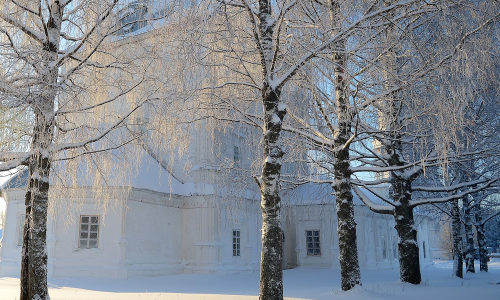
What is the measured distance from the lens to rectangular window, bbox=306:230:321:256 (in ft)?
79.6

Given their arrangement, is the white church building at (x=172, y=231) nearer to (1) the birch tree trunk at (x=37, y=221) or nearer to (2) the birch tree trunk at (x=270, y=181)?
(2) the birch tree trunk at (x=270, y=181)

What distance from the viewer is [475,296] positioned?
32.4ft

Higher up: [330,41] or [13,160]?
[330,41]

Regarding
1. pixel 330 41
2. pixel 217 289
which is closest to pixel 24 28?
pixel 330 41

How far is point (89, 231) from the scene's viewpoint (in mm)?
16688

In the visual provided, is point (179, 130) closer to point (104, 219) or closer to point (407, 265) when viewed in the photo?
point (407, 265)

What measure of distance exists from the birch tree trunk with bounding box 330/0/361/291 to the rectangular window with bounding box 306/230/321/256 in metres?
14.7

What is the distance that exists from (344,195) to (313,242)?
15111 millimetres

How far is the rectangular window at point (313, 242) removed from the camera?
24.3 m

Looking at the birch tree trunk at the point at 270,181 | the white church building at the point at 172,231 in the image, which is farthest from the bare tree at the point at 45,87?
the white church building at the point at 172,231

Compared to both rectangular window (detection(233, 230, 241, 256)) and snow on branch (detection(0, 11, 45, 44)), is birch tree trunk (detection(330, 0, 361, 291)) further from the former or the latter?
rectangular window (detection(233, 230, 241, 256))

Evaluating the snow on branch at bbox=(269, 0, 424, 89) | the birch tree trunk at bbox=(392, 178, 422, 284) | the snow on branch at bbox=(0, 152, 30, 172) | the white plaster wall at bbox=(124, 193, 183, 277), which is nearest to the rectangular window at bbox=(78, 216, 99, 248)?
the white plaster wall at bbox=(124, 193, 183, 277)

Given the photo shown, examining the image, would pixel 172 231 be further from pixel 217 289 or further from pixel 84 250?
pixel 217 289

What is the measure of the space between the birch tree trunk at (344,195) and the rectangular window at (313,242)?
14.7 meters
